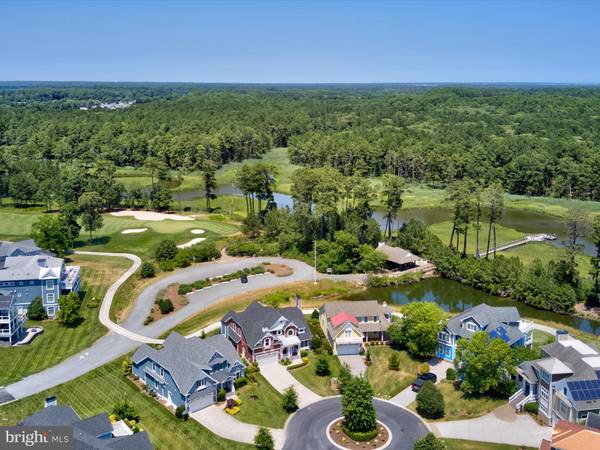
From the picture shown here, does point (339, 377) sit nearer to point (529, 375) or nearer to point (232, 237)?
point (529, 375)

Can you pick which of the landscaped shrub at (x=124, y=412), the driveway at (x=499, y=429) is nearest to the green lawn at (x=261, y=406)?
the landscaped shrub at (x=124, y=412)

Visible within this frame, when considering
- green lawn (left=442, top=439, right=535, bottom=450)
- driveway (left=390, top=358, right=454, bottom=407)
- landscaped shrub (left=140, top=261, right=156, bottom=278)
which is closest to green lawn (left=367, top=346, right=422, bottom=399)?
driveway (left=390, top=358, right=454, bottom=407)

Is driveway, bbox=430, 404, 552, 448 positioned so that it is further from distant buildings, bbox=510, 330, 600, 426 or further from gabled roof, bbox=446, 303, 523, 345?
gabled roof, bbox=446, 303, 523, 345

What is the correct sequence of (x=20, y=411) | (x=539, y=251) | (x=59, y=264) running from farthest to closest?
1. (x=539, y=251)
2. (x=59, y=264)
3. (x=20, y=411)

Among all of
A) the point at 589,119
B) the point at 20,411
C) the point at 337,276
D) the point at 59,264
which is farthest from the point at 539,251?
the point at 589,119

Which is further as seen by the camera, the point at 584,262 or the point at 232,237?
the point at 232,237

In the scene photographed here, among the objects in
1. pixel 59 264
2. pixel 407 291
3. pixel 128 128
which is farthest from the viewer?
pixel 128 128

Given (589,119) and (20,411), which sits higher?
(589,119)

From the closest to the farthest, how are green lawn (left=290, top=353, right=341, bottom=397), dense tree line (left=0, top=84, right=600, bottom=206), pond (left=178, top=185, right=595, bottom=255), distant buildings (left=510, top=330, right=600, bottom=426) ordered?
1. distant buildings (left=510, top=330, right=600, bottom=426)
2. green lawn (left=290, top=353, right=341, bottom=397)
3. pond (left=178, top=185, right=595, bottom=255)
4. dense tree line (left=0, top=84, right=600, bottom=206)

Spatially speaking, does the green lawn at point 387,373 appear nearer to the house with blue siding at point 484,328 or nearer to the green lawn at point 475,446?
the house with blue siding at point 484,328
